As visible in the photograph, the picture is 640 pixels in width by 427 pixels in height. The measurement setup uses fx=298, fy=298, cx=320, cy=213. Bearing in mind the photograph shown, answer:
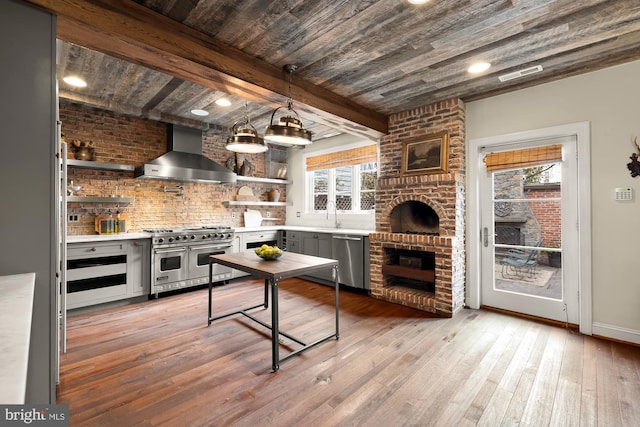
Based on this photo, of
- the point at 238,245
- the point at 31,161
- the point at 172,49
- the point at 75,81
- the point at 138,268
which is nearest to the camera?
the point at 31,161

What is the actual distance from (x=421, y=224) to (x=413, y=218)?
153mm

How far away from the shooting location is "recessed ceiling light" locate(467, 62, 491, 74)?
280 centimetres

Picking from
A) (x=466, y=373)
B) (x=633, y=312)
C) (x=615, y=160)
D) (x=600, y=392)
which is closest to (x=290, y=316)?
(x=466, y=373)

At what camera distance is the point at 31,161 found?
1643 mm

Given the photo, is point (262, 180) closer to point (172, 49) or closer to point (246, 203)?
point (246, 203)

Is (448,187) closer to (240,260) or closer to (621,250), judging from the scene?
(621,250)

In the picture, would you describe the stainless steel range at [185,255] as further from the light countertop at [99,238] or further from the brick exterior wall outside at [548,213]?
the brick exterior wall outside at [548,213]

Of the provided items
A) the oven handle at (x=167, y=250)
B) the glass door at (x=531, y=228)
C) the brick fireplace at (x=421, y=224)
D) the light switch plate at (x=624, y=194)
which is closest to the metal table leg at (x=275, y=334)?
the brick fireplace at (x=421, y=224)

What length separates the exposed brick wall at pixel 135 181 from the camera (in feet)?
13.8

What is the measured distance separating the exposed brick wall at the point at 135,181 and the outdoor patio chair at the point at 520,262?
4638 millimetres

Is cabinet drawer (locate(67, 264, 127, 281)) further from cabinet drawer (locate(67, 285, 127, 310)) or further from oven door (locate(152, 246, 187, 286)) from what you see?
oven door (locate(152, 246, 187, 286))

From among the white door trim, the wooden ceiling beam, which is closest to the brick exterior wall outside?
the white door trim

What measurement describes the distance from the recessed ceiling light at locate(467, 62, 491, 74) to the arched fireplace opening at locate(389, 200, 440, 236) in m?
1.83

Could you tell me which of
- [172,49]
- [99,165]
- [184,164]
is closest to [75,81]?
[99,165]
